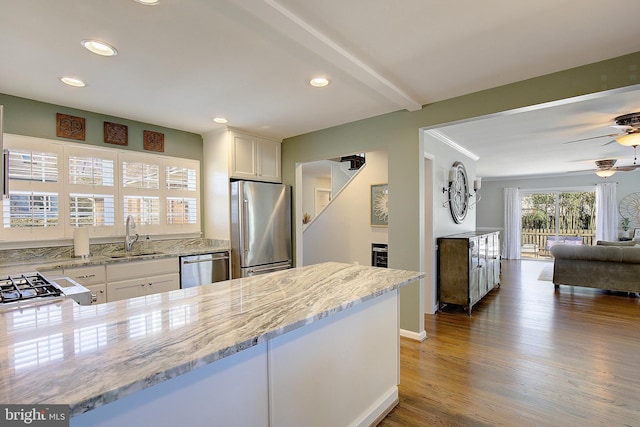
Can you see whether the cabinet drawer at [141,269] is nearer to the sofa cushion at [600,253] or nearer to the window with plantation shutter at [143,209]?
the window with plantation shutter at [143,209]

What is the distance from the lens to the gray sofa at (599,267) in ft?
15.7

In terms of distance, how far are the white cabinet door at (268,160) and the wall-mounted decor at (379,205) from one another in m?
1.45

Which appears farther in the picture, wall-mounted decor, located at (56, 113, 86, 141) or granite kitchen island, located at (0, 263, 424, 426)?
wall-mounted decor, located at (56, 113, 86, 141)

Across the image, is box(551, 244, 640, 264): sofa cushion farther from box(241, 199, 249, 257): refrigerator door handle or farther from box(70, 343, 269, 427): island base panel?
box(70, 343, 269, 427): island base panel

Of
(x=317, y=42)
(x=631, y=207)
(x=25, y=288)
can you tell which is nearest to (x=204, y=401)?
(x=25, y=288)

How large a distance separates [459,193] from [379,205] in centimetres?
149

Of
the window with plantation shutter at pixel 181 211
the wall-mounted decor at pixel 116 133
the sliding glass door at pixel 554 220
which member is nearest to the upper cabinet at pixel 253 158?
the window with plantation shutter at pixel 181 211

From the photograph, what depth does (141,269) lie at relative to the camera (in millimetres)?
3168

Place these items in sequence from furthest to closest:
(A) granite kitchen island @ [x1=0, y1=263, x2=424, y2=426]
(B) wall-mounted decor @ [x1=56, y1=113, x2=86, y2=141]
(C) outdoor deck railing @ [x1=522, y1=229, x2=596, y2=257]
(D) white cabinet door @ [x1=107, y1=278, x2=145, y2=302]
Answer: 1. (C) outdoor deck railing @ [x1=522, y1=229, x2=596, y2=257]
2. (B) wall-mounted decor @ [x1=56, y1=113, x2=86, y2=141]
3. (D) white cabinet door @ [x1=107, y1=278, x2=145, y2=302]
4. (A) granite kitchen island @ [x1=0, y1=263, x2=424, y2=426]

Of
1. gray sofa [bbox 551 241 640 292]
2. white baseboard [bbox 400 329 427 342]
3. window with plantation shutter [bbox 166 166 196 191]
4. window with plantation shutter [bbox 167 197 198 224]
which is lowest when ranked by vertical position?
white baseboard [bbox 400 329 427 342]

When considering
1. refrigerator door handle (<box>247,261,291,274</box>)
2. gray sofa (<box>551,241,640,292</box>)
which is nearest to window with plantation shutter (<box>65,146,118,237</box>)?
refrigerator door handle (<box>247,261,291,274</box>)

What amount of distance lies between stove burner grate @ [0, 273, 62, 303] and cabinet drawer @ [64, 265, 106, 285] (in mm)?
609

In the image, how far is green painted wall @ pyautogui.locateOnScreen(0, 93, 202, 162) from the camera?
9.31 ft

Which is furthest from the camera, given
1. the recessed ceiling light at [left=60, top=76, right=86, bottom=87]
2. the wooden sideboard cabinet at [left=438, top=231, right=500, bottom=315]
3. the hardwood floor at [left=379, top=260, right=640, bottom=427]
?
the wooden sideboard cabinet at [left=438, top=231, right=500, bottom=315]
